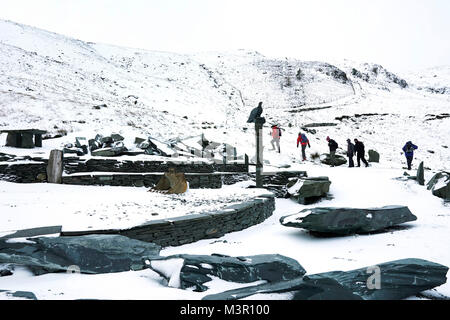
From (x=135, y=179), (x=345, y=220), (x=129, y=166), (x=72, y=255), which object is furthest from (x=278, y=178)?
(x=72, y=255)

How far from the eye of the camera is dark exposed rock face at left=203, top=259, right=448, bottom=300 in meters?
2.59

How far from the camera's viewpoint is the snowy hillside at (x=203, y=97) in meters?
18.8

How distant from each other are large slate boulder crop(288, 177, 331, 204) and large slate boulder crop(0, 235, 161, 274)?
23.0 ft

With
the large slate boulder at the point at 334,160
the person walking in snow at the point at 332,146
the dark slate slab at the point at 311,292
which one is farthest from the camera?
the large slate boulder at the point at 334,160

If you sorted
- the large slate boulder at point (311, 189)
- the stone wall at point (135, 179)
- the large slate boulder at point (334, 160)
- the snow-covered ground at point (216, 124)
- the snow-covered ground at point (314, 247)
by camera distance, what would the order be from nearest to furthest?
the snow-covered ground at point (314, 247), the snow-covered ground at point (216, 124), the stone wall at point (135, 179), the large slate boulder at point (311, 189), the large slate boulder at point (334, 160)

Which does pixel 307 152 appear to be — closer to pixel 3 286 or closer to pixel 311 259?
pixel 311 259

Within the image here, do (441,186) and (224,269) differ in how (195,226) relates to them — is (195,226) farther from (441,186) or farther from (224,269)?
(441,186)

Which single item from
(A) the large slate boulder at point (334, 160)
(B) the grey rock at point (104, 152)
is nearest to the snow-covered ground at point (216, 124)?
(A) the large slate boulder at point (334, 160)

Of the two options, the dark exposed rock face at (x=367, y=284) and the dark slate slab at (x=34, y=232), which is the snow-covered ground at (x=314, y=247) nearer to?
the dark exposed rock face at (x=367, y=284)

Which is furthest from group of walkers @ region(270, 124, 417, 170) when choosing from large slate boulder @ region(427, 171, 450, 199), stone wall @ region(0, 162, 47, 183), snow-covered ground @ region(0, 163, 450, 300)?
stone wall @ region(0, 162, 47, 183)

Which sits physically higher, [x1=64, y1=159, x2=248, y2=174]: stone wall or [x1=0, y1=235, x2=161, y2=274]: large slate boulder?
[x1=64, y1=159, x2=248, y2=174]: stone wall

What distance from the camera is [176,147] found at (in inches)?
567

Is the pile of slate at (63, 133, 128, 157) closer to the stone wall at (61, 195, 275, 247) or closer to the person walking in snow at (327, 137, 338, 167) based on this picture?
the stone wall at (61, 195, 275, 247)

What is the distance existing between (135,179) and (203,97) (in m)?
26.5
